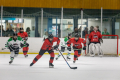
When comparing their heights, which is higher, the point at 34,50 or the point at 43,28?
the point at 43,28

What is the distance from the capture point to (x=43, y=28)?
11562 millimetres

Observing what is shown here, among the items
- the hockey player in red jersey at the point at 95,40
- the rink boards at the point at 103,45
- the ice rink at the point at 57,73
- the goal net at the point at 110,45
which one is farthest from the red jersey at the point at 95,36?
the ice rink at the point at 57,73

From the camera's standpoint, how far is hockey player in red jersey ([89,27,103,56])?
10336mm

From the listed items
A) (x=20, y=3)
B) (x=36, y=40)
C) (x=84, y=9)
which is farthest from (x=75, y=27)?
(x=20, y=3)

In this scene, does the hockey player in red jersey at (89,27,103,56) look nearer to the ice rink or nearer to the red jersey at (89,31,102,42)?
the red jersey at (89,31,102,42)

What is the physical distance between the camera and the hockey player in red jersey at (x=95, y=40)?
33.9ft

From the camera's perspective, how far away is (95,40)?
10.4 meters

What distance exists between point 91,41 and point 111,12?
2214 millimetres

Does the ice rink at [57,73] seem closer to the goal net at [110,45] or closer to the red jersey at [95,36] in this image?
the red jersey at [95,36]

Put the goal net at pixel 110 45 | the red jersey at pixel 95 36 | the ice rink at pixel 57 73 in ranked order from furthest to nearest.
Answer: the goal net at pixel 110 45 → the red jersey at pixel 95 36 → the ice rink at pixel 57 73

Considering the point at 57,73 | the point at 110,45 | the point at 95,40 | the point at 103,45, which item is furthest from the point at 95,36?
the point at 57,73

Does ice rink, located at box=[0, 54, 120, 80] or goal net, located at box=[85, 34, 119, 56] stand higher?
goal net, located at box=[85, 34, 119, 56]

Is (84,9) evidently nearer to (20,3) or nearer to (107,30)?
(107,30)

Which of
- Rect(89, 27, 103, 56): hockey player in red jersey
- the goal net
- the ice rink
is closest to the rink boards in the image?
the goal net
